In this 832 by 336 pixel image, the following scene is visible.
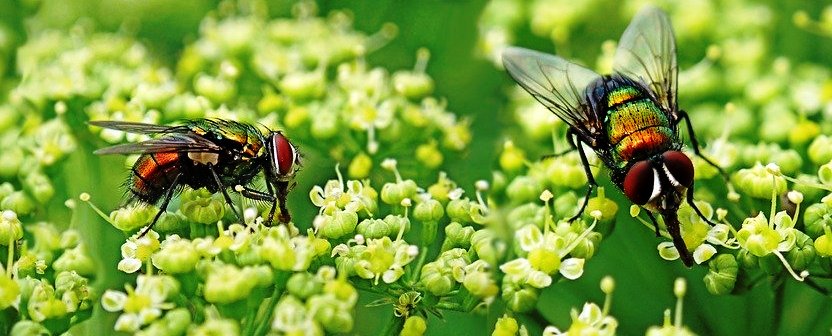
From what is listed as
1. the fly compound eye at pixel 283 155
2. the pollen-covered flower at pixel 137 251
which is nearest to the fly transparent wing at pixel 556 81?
the fly compound eye at pixel 283 155

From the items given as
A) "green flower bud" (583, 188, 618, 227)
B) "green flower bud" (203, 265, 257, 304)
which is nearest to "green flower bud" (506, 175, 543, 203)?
"green flower bud" (583, 188, 618, 227)

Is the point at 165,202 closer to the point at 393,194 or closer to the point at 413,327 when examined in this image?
the point at 393,194

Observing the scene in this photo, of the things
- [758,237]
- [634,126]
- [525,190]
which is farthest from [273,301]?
[758,237]

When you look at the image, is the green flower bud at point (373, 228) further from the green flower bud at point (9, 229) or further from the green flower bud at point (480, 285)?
the green flower bud at point (9, 229)

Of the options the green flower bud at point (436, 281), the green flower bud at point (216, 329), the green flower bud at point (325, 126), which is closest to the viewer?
the green flower bud at point (216, 329)

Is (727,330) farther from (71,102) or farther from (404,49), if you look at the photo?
(71,102)

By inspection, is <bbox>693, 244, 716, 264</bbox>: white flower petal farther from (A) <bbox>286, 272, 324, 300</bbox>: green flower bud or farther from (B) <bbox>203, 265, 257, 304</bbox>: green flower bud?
(B) <bbox>203, 265, 257, 304</bbox>: green flower bud
